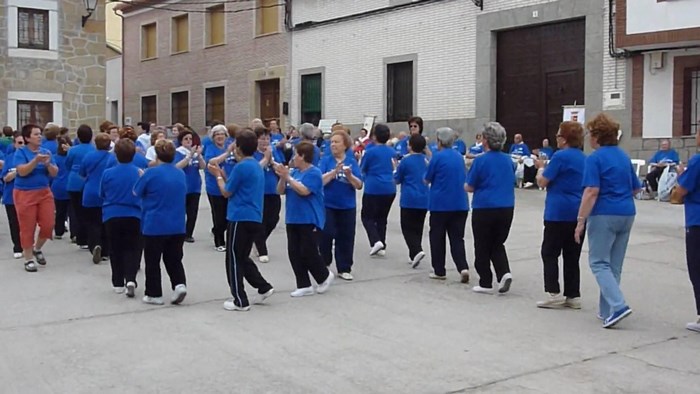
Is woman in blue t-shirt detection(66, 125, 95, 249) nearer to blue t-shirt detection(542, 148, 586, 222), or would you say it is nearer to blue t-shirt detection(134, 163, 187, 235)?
blue t-shirt detection(134, 163, 187, 235)

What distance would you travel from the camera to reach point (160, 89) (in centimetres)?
3762

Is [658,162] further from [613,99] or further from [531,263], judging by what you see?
[531,263]

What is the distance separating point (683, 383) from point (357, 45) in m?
22.8

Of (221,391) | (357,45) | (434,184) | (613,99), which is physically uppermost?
(357,45)

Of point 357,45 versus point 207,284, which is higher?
point 357,45

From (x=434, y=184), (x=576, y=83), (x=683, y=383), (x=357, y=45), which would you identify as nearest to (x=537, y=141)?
(x=576, y=83)

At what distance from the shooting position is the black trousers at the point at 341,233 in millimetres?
9906

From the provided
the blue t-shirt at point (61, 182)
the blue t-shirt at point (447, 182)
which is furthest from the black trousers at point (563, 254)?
the blue t-shirt at point (61, 182)

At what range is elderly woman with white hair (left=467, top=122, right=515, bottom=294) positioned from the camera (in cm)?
886

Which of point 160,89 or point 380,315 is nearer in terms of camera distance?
point 380,315

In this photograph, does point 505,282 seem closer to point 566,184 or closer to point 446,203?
point 446,203

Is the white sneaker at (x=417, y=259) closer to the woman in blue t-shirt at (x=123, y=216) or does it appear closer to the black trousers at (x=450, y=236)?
the black trousers at (x=450, y=236)

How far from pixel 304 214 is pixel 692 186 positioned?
3.62 m

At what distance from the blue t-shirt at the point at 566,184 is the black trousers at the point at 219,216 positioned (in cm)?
522
